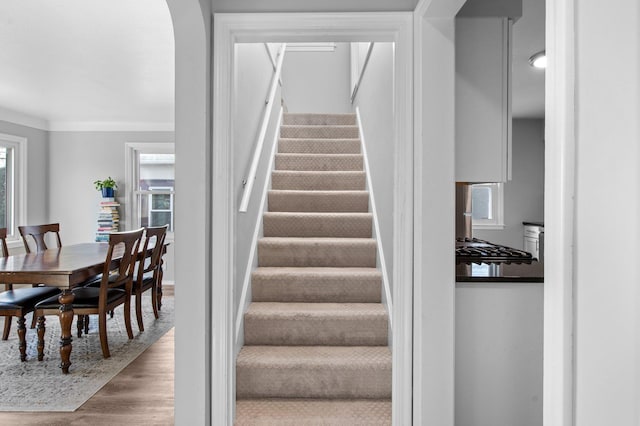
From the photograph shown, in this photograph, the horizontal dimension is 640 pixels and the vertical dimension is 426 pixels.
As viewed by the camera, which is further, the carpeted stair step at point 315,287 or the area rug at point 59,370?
the carpeted stair step at point 315,287

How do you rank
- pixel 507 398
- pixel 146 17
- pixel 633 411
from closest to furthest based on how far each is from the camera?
pixel 633 411, pixel 507 398, pixel 146 17

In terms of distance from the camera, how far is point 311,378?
7.62 feet

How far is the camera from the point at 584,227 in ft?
2.04

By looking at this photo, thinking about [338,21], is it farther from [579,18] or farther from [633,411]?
Answer: [633,411]

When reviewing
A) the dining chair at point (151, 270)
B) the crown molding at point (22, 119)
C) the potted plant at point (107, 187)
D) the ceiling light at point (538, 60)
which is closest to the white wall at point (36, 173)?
the crown molding at point (22, 119)

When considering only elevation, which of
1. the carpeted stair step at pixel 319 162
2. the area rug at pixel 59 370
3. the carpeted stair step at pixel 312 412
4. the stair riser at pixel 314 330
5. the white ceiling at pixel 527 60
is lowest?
the area rug at pixel 59 370

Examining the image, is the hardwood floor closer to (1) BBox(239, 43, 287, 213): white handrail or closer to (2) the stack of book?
(1) BBox(239, 43, 287, 213): white handrail

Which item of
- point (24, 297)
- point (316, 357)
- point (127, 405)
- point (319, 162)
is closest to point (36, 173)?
point (24, 297)

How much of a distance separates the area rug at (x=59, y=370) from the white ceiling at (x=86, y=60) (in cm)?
243

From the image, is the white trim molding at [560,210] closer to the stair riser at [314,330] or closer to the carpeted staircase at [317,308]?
the carpeted staircase at [317,308]

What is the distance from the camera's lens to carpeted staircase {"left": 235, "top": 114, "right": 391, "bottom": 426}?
2.31m

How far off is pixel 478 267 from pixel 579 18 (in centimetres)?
160

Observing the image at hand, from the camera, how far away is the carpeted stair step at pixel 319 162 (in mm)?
4094

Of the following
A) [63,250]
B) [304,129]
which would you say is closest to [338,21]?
[304,129]
